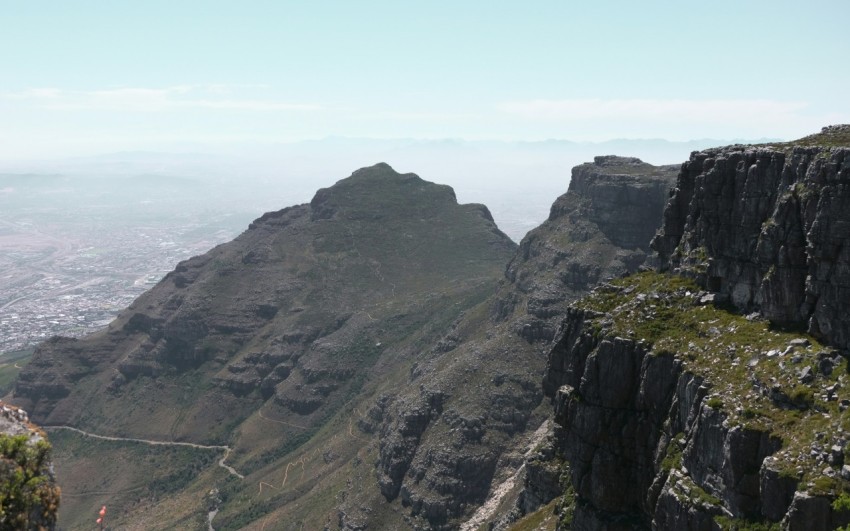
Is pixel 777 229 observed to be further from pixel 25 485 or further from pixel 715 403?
pixel 25 485

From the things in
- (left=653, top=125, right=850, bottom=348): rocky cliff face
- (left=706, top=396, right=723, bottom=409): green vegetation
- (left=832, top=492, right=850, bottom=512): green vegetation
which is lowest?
(left=832, top=492, right=850, bottom=512): green vegetation

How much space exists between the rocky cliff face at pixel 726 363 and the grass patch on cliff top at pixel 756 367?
0.41 ft

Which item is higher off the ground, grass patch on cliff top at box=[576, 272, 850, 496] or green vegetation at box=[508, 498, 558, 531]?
grass patch on cliff top at box=[576, 272, 850, 496]

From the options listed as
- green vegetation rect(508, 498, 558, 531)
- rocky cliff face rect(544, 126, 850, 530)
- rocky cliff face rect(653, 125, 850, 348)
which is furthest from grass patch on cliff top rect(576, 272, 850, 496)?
green vegetation rect(508, 498, 558, 531)

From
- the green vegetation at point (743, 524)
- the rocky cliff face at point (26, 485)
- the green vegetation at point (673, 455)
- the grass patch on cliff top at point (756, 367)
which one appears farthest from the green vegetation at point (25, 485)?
the grass patch on cliff top at point (756, 367)

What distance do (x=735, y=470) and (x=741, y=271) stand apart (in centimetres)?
2292

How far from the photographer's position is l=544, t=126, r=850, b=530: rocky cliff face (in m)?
57.2

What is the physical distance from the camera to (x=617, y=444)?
78000 millimetres

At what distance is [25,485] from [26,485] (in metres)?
0.10

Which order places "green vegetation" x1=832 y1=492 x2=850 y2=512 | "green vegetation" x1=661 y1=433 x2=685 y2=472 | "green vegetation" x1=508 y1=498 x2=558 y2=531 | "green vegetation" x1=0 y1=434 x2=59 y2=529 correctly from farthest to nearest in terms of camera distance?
"green vegetation" x1=508 y1=498 x2=558 y2=531 < "green vegetation" x1=661 y1=433 x2=685 y2=472 < "green vegetation" x1=832 y1=492 x2=850 y2=512 < "green vegetation" x1=0 y1=434 x2=59 y2=529

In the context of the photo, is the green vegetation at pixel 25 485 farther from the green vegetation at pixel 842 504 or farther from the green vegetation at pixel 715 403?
the green vegetation at pixel 842 504

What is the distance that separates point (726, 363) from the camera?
220 feet

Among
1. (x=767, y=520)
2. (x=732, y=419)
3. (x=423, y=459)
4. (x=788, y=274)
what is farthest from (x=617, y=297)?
(x=423, y=459)

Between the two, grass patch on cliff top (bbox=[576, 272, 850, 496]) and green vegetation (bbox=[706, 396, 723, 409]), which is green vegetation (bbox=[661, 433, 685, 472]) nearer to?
green vegetation (bbox=[706, 396, 723, 409])
